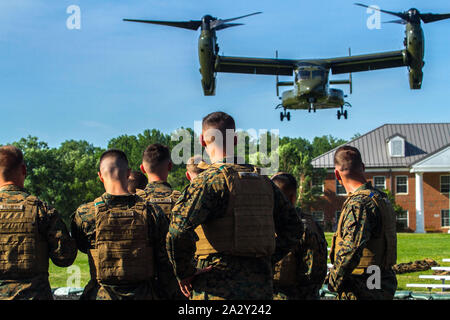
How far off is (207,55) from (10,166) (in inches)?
1031

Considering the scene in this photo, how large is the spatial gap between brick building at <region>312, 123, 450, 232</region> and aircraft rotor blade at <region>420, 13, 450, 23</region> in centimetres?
2219

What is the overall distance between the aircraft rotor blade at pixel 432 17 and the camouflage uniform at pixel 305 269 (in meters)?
29.2

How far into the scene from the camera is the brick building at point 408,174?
5509cm

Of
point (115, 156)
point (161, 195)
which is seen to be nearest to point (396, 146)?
point (161, 195)

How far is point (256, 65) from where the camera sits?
3822cm

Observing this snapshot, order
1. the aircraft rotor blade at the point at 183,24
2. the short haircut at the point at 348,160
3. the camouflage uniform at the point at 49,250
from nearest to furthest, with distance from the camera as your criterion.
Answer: the camouflage uniform at the point at 49,250
the short haircut at the point at 348,160
the aircraft rotor blade at the point at 183,24

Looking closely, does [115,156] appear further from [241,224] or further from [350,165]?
[350,165]

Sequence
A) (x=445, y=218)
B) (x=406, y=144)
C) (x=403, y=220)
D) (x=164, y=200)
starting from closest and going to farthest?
(x=164, y=200)
(x=403, y=220)
(x=445, y=218)
(x=406, y=144)

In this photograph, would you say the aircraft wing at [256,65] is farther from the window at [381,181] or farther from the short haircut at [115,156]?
the short haircut at [115,156]

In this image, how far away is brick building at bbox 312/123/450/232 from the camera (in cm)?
5509

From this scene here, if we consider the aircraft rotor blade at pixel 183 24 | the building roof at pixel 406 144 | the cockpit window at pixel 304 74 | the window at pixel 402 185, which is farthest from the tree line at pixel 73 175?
the aircraft rotor blade at pixel 183 24

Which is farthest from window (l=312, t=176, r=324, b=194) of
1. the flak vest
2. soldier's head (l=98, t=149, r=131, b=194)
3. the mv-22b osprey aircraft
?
soldier's head (l=98, t=149, r=131, b=194)
